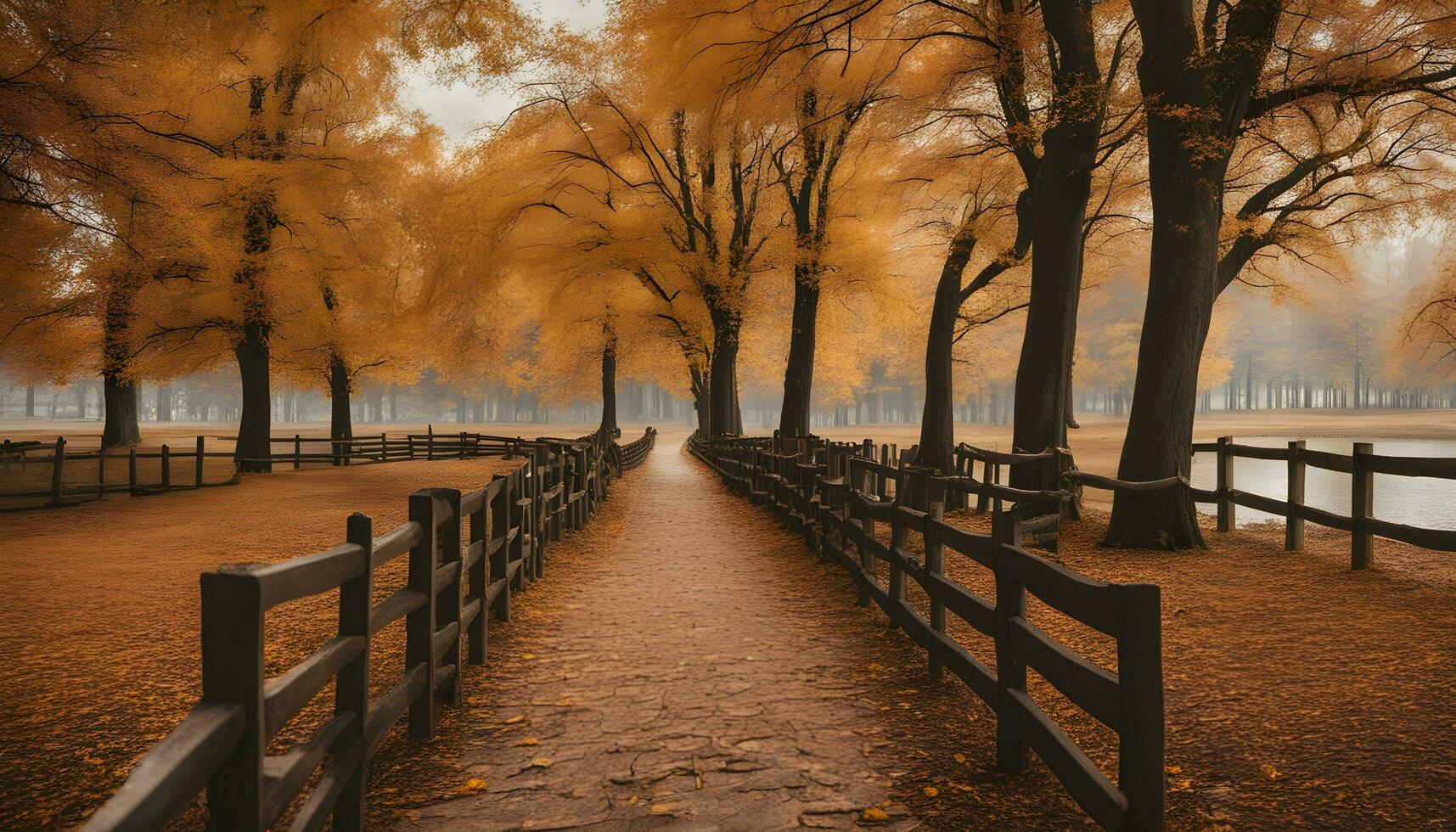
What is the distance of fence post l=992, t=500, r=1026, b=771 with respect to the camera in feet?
14.2

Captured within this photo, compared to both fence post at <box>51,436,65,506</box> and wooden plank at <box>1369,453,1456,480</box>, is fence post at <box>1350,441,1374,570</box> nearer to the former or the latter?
wooden plank at <box>1369,453,1456,480</box>

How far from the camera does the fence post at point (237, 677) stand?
229cm

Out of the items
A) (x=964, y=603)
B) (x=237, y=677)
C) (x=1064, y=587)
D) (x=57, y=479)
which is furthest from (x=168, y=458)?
(x=1064, y=587)

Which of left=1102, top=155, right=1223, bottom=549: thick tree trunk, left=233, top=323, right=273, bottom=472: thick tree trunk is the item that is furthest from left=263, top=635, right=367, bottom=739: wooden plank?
left=233, top=323, right=273, bottom=472: thick tree trunk

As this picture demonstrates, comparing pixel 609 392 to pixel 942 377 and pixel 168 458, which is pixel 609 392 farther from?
pixel 942 377

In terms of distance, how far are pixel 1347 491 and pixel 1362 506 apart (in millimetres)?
12275

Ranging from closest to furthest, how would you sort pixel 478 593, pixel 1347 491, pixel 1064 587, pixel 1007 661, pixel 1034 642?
pixel 1064 587, pixel 1034 642, pixel 1007 661, pixel 478 593, pixel 1347 491

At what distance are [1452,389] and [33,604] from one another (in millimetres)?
113476

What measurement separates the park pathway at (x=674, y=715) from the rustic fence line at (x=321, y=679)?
0.45 meters

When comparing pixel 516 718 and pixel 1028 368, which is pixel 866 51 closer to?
pixel 1028 368

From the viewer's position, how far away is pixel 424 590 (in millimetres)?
4535

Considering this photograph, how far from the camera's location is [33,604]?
8742 mm

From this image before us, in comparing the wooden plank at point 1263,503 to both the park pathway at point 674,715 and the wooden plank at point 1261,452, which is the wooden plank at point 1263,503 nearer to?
the wooden plank at point 1261,452

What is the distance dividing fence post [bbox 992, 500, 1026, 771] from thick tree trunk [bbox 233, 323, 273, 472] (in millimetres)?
26080
